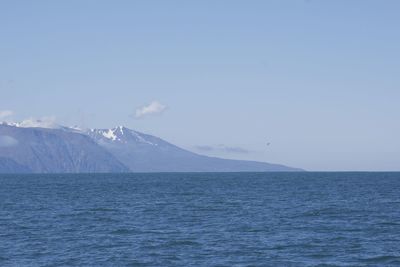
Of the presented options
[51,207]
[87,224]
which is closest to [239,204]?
[51,207]

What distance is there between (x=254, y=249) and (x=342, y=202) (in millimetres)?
53977

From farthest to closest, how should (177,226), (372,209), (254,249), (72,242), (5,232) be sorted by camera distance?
1. (372,209)
2. (177,226)
3. (5,232)
4. (72,242)
5. (254,249)

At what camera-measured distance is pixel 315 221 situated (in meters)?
74.1

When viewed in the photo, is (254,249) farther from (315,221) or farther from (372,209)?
(372,209)

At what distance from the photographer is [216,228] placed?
68250 millimetres

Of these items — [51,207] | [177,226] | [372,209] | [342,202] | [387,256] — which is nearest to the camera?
[387,256]

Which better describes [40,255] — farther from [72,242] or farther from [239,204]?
[239,204]

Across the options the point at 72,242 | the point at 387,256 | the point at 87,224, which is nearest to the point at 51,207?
the point at 87,224

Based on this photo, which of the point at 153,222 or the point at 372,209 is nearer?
the point at 153,222

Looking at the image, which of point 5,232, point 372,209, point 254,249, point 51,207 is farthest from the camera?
point 51,207

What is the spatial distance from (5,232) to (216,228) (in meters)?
20.5

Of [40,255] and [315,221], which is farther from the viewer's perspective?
[315,221]

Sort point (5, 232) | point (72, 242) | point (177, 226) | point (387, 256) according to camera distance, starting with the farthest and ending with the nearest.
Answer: point (177, 226) < point (5, 232) < point (72, 242) < point (387, 256)

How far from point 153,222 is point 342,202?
41.6 metres
